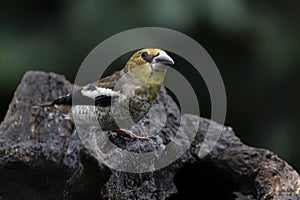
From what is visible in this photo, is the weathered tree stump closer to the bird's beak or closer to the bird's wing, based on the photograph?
the bird's wing

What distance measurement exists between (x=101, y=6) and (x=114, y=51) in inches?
15.0

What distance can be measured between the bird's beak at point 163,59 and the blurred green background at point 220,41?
76.2 inches

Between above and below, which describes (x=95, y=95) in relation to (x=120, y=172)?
above

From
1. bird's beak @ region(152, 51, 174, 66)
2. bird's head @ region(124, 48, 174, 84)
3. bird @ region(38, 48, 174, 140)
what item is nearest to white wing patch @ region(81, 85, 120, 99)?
bird @ region(38, 48, 174, 140)

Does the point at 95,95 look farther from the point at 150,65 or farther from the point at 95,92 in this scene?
the point at 150,65

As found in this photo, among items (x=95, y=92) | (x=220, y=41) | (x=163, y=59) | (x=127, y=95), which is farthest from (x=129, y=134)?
(x=220, y=41)

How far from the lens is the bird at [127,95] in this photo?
11.0 feet

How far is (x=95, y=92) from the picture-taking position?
356 centimetres

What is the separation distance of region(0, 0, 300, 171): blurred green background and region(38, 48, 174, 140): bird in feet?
5.84

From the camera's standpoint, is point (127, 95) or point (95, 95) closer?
point (127, 95)

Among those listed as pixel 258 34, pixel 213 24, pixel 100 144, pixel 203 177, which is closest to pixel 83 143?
pixel 100 144

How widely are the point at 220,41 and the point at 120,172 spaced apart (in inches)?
119

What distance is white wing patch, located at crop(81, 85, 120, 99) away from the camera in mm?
3487

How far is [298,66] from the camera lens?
5.80m
